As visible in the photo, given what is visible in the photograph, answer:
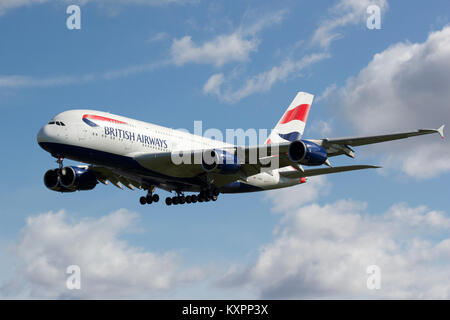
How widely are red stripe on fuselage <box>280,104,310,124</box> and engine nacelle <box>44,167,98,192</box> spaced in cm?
1924

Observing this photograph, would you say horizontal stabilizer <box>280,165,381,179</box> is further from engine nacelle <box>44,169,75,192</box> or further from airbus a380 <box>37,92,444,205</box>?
engine nacelle <box>44,169,75,192</box>

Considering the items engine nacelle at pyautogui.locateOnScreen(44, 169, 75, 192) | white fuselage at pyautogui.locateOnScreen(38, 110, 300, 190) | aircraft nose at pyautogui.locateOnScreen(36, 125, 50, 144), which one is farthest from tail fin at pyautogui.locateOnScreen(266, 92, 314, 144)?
aircraft nose at pyautogui.locateOnScreen(36, 125, 50, 144)

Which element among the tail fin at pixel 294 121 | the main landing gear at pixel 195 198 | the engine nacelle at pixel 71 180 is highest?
the tail fin at pixel 294 121

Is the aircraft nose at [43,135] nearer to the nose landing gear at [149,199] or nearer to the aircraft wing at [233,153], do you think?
the aircraft wing at [233,153]

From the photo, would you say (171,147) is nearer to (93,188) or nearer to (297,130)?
(93,188)

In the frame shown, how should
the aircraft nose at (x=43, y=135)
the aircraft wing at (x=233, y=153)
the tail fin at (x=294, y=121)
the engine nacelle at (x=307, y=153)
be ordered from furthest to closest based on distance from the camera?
the tail fin at (x=294, y=121) → the aircraft wing at (x=233, y=153) → the aircraft nose at (x=43, y=135) → the engine nacelle at (x=307, y=153)

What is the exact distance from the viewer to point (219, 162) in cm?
4478

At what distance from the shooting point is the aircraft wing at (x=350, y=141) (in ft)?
131

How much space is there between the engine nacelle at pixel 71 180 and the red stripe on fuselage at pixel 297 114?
19.2 m

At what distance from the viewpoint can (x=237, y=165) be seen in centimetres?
4569

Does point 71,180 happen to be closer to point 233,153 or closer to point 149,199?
point 149,199

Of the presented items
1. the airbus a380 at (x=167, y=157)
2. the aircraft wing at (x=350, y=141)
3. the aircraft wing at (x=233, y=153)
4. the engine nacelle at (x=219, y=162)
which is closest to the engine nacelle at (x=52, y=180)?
the airbus a380 at (x=167, y=157)

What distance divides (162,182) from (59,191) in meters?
9.93
